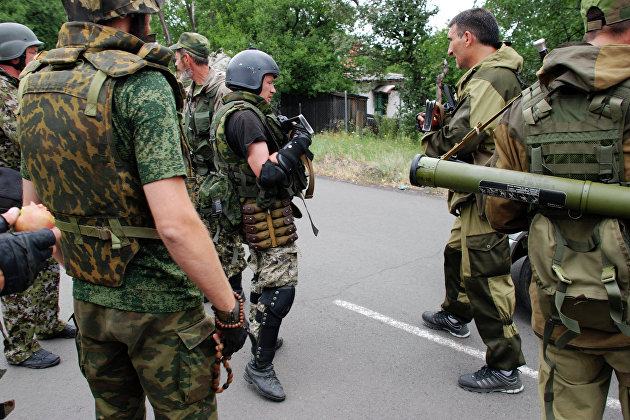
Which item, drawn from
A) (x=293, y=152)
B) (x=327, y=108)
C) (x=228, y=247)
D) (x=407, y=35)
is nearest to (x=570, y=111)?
(x=293, y=152)

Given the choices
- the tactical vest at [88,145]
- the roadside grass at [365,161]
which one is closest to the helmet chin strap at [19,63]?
the tactical vest at [88,145]

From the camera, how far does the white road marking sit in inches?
127

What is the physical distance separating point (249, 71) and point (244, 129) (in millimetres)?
463

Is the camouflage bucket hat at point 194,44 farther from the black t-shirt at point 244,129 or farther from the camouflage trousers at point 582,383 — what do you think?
the camouflage trousers at point 582,383

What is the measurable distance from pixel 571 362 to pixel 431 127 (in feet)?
5.72

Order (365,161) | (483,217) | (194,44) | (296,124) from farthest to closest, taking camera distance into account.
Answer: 1. (365,161)
2. (194,44)
3. (296,124)
4. (483,217)

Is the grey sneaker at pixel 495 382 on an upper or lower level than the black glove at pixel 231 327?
lower

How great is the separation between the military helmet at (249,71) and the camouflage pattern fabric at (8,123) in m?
1.38

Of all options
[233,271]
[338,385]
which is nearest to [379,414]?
[338,385]

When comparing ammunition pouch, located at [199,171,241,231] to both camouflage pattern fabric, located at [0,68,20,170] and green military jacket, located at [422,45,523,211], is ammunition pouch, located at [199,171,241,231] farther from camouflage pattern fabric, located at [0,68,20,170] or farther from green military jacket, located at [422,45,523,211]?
green military jacket, located at [422,45,523,211]

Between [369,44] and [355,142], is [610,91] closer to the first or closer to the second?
[355,142]

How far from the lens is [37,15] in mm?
24750

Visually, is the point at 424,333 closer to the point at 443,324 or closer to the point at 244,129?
the point at 443,324

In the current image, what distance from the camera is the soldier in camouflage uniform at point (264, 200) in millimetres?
2924
